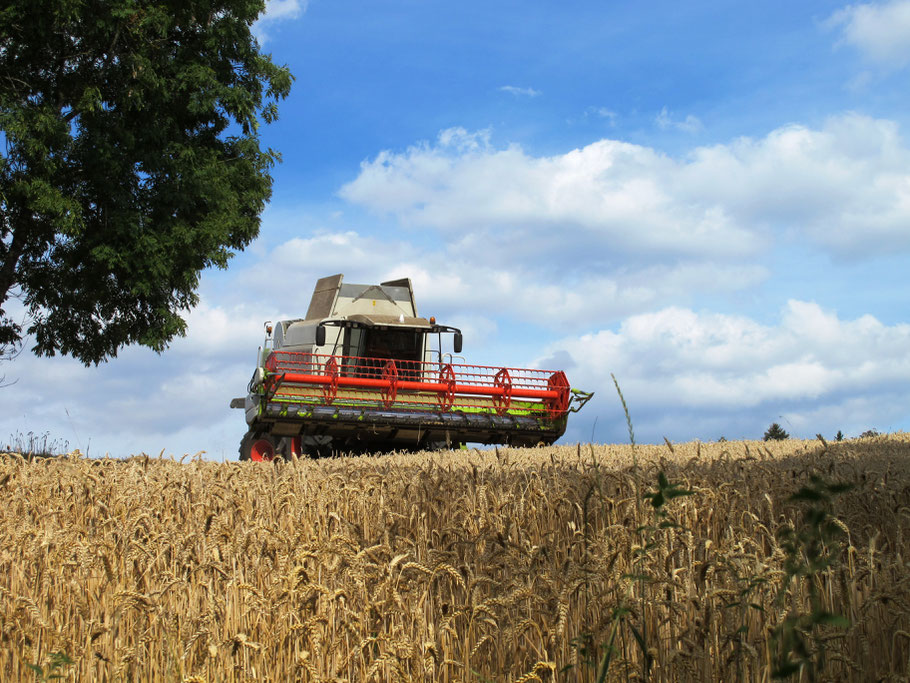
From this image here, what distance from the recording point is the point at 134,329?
17.8 metres

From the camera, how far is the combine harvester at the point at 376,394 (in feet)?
48.5

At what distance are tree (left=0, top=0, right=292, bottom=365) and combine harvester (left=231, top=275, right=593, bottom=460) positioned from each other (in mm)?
2662

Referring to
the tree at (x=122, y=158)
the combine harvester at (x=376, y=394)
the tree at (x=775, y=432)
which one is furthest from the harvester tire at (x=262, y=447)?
the tree at (x=775, y=432)

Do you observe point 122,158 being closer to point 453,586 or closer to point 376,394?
point 376,394

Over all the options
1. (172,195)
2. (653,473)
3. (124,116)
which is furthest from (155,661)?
(124,116)

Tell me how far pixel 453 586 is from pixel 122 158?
1449 centimetres

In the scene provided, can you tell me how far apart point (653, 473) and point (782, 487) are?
927 mm

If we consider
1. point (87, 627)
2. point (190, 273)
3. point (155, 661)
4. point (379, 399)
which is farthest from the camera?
point (190, 273)

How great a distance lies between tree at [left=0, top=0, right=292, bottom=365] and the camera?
15.4m

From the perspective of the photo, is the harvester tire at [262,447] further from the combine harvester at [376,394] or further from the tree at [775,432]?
the tree at [775,432]

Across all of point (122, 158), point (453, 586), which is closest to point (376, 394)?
point (122, 158)

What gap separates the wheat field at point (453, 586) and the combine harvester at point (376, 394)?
821 centimetres

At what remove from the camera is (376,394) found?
16109 millimetres

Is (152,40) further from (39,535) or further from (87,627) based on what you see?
(87,627)
